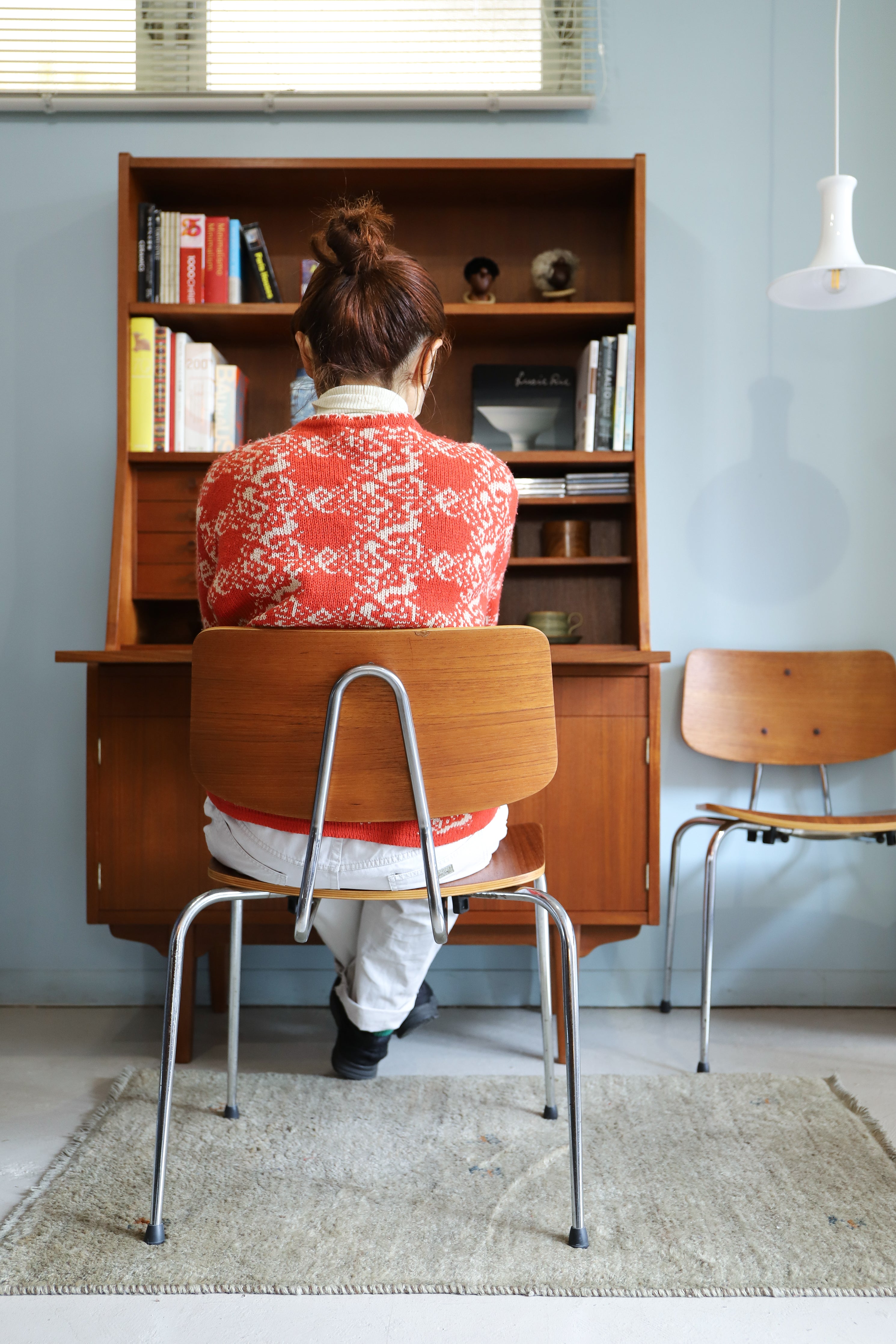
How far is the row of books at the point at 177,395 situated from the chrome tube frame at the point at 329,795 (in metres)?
1.24

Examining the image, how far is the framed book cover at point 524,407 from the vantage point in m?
2.24

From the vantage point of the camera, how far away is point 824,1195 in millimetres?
1351

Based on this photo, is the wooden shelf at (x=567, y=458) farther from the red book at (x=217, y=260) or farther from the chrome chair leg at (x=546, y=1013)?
the chrome chair leg at (x=546, y=1013)

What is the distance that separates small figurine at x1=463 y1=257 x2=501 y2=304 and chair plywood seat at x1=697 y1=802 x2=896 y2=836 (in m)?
1.27

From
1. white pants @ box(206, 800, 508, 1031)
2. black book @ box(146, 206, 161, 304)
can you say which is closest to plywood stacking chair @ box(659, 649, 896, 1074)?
white pants @ box(206, 800, 508, 1031)

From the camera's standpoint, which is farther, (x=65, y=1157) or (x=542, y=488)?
(x=542, y=488)

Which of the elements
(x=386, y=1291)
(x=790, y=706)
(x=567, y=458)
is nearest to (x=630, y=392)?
(x=567, y=458)

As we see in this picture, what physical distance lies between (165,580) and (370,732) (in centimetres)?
126

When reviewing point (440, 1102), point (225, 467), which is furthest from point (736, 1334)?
point (225, 467)

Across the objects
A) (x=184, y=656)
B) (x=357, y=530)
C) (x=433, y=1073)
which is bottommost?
(x=433, y=1073)

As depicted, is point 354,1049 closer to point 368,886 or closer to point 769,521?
point 368,886

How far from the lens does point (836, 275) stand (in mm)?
1999

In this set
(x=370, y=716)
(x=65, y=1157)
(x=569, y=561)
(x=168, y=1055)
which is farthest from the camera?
(x=569, y=561)

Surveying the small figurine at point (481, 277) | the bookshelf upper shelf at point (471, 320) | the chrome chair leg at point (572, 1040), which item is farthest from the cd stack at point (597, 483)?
the chrome chair leg at point (572, 1040)
